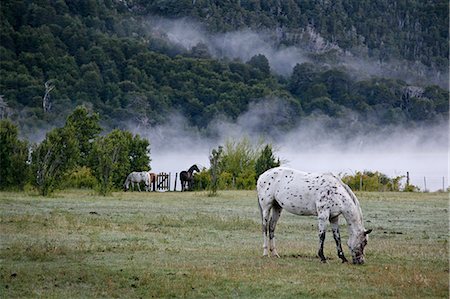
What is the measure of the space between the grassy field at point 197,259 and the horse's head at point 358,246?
315mm

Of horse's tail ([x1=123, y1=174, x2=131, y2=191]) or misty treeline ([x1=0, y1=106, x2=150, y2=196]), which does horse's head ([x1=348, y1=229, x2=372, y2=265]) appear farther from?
horse's tail ([x1=123, y1=174, x2=131, y2=191])

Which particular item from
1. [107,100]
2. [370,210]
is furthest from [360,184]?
[107,100]

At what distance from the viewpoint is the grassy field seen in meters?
13.8

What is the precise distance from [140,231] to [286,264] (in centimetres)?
848

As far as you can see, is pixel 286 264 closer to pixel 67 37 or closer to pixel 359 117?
pixel 67 37

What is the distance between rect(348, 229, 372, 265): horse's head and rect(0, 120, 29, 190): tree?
33.1 meters

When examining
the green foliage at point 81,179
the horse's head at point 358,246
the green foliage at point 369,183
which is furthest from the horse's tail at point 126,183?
the horse's head at point 358,246

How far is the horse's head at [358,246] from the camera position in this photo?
17156 mm

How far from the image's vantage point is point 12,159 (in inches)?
1848

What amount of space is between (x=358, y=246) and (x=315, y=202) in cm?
147

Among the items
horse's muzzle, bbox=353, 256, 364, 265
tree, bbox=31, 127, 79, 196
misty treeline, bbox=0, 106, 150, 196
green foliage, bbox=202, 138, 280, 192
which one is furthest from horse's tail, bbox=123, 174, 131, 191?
horse's muzzle, bbox=353, 256, 364, 265

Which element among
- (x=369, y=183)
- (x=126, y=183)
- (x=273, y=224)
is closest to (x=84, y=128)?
(x=126, y=183)

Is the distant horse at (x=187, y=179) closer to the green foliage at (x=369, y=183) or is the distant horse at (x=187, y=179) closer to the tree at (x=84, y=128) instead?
the tree at (x=84, y=128)

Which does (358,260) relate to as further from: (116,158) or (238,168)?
(238,168)
